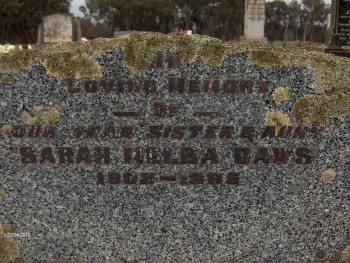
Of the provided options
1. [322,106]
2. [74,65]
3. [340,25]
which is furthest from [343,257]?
[340,25]

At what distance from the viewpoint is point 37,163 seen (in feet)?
8.94

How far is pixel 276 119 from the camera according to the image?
2.66 metres

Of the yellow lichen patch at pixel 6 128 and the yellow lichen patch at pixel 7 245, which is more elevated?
the yellow lichen patch at pixel 6 128

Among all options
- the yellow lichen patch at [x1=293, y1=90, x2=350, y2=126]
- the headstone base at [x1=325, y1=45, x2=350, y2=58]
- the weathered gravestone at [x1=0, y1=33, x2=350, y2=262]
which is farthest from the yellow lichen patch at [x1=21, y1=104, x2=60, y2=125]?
the headstone base at [x1=325, y1=45, x2=350, y2=58]

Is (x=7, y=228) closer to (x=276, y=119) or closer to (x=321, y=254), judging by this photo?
(x=276, y=119)

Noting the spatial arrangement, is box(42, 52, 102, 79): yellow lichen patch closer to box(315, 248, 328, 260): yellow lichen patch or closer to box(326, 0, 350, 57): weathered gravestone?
box(315, 248, 328, 260): yellow lichen patch

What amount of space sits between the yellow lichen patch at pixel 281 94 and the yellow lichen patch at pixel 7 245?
1740 millimetres

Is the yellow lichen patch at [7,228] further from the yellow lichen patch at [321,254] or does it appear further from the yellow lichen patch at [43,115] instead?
the yellow lichen patch at [321,254]

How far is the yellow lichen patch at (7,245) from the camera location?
2.78m

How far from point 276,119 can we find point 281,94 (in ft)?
0.48

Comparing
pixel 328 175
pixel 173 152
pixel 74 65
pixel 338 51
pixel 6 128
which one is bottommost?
pixel 328 175

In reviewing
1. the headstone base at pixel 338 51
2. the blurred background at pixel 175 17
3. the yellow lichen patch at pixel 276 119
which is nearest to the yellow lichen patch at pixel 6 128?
the yellow lichen patch at pixel 276 119

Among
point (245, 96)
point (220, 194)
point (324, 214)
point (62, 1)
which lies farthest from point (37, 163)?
point (62, 1)

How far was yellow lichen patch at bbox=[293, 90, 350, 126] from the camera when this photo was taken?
2.64m
